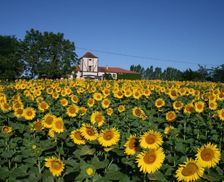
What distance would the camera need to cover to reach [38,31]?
61.0 metres

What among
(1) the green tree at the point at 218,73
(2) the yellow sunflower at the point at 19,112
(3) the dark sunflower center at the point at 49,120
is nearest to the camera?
(3) the dark sunflower center at the point at 49,120

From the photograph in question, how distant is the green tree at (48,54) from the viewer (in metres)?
57.0

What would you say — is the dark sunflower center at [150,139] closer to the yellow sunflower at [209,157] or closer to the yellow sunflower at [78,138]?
the yellow sunflower at [209,157]

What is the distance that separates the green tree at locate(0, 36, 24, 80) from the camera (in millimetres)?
55312

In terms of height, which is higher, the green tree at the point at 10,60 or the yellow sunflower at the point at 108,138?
the green tree at the point at 10,60

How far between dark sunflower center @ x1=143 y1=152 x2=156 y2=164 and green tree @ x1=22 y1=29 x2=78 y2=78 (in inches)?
2152

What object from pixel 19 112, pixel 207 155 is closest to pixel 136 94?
pixel 19 112

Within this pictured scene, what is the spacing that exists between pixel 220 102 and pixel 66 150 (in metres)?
5.04

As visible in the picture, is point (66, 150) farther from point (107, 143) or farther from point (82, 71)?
point (82, 71)

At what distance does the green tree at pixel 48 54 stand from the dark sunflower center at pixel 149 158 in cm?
5467

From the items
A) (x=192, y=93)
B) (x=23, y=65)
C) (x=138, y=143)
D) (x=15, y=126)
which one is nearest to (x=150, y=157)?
(x=138, y=143)

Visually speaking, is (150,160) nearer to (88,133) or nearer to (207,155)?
(207,155)

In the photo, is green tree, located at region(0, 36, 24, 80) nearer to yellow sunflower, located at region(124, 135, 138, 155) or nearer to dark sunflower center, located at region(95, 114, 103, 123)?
dark sunflower center, located at region(95, 114, 103, 123)

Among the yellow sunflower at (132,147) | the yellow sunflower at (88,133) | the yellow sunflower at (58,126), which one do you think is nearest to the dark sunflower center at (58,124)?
Answer: the yellow sunflower at (58,126)
